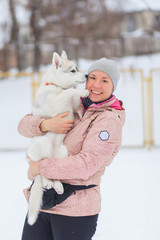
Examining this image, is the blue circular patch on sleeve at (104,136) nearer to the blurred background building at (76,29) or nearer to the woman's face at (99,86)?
the woman's face at (99,86)

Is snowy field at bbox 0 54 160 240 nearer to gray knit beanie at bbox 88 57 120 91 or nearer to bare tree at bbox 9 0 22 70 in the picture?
bare tree at bbox 9 0 22 70

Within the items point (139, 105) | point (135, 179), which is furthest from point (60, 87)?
point (139, 105)

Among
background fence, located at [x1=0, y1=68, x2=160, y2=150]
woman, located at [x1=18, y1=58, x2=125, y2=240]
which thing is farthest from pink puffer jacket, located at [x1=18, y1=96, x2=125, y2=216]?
background fence, located at [x1=0, y1=68, x2=160, y2=150]

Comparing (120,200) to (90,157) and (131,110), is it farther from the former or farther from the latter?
(131,110)

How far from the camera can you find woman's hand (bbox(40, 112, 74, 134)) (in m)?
1.72

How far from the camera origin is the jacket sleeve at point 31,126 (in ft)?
5.89

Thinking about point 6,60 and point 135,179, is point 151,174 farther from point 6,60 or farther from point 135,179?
point 6,60

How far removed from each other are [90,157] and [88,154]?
0.7 inches

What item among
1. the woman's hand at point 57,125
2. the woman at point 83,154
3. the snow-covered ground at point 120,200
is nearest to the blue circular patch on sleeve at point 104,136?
the woman at point 83,154

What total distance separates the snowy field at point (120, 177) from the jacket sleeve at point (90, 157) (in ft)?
6.44

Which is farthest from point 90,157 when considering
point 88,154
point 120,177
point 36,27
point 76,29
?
point 36,27

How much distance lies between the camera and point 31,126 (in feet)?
5.90

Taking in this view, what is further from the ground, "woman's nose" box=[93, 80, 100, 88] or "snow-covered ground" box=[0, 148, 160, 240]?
"woman's nose" box=[93, 80, 100, 88]

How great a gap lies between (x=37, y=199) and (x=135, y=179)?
3.65 m
